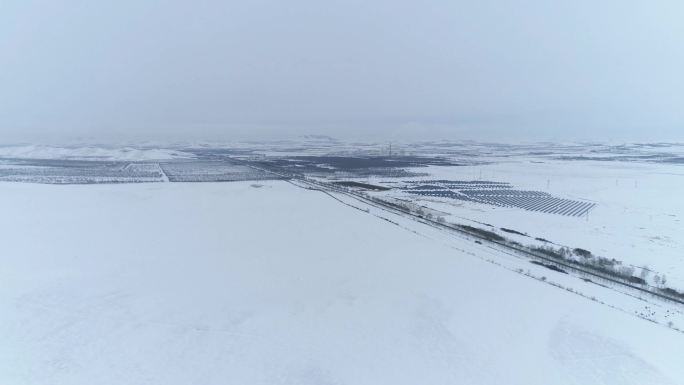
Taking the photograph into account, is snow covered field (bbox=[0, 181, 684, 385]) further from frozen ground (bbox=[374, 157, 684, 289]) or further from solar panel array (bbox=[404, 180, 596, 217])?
solar panel array (bbox=[404, 180, 596, 217])

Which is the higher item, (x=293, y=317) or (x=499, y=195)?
(x=499, y=195)

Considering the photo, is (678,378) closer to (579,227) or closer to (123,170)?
(579,227)

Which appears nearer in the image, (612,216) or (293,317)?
(293,317)

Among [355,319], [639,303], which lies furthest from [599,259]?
[355,319]

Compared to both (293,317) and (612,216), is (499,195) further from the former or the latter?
(293,317)

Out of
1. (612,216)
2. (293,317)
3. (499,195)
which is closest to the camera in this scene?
(293,317)

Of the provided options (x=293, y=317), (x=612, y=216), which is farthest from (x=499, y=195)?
(x=293, y=317)

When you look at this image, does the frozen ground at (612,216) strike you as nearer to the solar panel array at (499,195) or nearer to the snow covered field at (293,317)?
the solar panel array at (499,195)

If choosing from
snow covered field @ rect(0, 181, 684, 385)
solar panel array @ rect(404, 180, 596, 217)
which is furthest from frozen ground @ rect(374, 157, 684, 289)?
snow covered field @ rect(0, 181, 684, 385)
